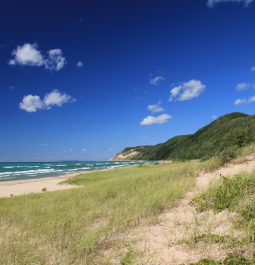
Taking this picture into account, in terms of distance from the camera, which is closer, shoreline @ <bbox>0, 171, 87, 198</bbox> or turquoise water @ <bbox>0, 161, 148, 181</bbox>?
shoreline @ <bbox>0, 171, 87, 198</bbox>

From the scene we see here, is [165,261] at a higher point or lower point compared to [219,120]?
lower

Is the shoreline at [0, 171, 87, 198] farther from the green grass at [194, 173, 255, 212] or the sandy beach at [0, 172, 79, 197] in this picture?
the green grass at [194, 173, 255, 212]

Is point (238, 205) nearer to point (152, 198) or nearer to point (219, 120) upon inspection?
point (152, 198)

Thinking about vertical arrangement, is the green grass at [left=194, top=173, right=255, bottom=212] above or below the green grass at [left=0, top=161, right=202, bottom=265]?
above

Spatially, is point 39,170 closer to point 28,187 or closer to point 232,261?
point 28,187

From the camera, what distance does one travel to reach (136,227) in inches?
317

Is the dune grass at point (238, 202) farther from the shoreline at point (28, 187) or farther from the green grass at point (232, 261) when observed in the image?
the shoreline at point (28, 187)

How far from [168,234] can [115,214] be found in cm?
234

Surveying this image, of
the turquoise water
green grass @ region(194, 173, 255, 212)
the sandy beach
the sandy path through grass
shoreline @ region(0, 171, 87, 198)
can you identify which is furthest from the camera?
the turquoise water

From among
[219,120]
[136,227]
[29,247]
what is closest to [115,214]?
[136,227]

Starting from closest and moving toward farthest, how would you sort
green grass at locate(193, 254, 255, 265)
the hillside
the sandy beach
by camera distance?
green grass at locate(193, 254, 255, 265) < the sandy beach < the hillside

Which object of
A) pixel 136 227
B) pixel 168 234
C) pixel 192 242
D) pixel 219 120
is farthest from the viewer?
pixel 219 120

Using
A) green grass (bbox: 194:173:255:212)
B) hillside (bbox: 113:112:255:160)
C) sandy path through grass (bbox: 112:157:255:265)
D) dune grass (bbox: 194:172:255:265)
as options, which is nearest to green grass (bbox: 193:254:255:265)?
dune grass (bbox: 194:172:255:265)

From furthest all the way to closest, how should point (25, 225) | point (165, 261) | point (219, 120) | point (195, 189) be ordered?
1. point (219, 120)
2. point (195, 189)
3. point (25, 225)
4. point (165, 261)
